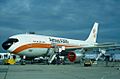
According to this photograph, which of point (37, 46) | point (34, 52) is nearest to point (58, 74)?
point (34, 52)

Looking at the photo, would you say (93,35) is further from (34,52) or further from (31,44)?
(31,44)

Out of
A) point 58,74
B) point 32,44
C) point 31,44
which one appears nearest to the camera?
point 58,74

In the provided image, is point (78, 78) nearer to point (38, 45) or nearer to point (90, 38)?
point (38, 45)

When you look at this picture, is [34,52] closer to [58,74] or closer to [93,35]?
[58,74]

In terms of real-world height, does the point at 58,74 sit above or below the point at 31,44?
below

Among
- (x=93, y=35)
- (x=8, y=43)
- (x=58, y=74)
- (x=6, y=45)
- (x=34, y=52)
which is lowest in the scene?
(x=58, y=74)

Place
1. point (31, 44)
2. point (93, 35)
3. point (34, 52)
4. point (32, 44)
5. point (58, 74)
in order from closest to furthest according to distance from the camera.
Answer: point (58, 74) → point (31, 44) → point (32, 44) → point (34, 52) → point (93, 35)

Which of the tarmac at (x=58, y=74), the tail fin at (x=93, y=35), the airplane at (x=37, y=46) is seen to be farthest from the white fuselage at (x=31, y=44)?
the tail fin at (x=93, y=35)

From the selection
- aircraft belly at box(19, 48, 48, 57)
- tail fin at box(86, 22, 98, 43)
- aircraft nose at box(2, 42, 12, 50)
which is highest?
tail fin at box(86, 22, 98, 43)

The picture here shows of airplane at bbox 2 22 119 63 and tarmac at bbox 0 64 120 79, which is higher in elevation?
airplane at bbox 2 22 119 63

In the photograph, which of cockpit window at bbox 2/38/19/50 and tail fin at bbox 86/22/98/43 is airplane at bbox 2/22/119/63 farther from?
tail fin at bbox 86/22/98/43

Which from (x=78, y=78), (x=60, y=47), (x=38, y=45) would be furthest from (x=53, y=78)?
(x=60, y=47)

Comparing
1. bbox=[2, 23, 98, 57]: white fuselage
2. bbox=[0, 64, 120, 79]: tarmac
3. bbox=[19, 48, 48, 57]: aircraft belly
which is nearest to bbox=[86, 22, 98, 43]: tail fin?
Answer: bbox=[2, 23, 98, 57]: white fuselage

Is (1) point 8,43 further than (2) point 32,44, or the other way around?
(2) point 32,44
